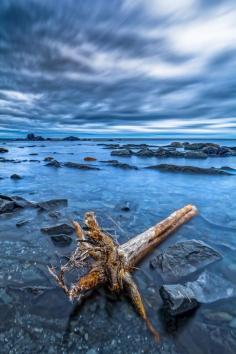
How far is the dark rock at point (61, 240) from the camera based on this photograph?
22.0 feet

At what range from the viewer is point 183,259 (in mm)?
5840

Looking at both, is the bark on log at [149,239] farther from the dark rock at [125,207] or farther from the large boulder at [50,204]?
the large boulder at [50,204]

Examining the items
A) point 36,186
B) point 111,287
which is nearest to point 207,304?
point 111,287

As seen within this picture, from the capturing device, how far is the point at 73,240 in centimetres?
698

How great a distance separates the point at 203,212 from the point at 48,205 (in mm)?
7451

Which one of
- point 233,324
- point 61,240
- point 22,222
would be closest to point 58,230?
point 61,240

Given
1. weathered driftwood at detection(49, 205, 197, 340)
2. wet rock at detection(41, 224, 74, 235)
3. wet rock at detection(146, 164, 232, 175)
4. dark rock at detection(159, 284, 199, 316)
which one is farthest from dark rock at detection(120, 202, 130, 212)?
wet rock at detection(146, 164, 232, 175)

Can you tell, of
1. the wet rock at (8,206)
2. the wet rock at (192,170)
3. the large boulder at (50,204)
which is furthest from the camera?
the wet rock at (192,170)

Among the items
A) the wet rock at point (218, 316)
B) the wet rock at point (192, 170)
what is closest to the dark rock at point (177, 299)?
the wet rock at point (218, 316)

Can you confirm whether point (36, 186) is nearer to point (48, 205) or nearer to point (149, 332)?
point (48, 205)

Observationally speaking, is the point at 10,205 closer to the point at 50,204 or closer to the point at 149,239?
the point at 50,204

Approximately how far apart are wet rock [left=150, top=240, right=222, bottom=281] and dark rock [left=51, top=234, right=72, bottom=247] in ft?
8.74

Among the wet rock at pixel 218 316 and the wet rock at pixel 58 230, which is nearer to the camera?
the wet rock at pixel 218 316

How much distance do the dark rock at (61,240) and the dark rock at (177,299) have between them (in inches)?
133
